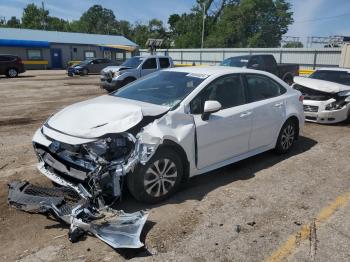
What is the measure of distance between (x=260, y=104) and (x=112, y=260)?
3.44 meters

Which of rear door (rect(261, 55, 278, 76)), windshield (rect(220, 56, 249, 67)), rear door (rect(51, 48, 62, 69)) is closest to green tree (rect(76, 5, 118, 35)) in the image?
rear door (rect(51, 48, 62, 69))

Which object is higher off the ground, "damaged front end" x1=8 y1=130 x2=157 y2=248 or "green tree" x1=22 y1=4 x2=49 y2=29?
"green tree" x1=22 y1=4 x2=49 y2=29

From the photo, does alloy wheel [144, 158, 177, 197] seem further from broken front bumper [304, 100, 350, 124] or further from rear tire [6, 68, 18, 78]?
rear tire [6, 68, 18, 78]

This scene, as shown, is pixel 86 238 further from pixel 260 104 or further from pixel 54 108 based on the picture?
pixel 54 108

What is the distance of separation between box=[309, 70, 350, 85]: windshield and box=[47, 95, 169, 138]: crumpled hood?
772 centimetres

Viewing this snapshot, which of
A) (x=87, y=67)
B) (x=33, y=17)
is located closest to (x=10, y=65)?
(x=87, y=67)

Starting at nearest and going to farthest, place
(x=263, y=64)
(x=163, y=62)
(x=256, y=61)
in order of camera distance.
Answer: (x=256, y=61) < (x=263, y=64) < (x=163, y=62)

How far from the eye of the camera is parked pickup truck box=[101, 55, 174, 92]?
15.3m

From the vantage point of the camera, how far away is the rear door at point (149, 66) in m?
15.8

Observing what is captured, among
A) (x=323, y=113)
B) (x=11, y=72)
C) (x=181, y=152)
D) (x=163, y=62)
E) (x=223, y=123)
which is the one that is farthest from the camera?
A: (x=11, y=72)

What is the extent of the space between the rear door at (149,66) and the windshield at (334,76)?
7.42 meters

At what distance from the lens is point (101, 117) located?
165 inches

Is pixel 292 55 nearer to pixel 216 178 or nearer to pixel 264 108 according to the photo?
pixel 264 108

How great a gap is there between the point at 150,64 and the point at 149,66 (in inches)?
4.0
